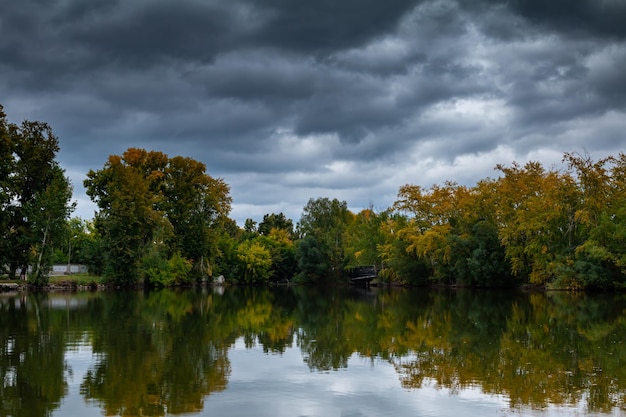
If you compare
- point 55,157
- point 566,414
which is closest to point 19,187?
point 55,157

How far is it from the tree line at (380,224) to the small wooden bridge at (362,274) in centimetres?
366

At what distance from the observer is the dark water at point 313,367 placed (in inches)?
424

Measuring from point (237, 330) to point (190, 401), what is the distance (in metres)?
12.4

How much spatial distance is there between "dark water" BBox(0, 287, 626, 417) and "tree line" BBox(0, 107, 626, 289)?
29060 mm

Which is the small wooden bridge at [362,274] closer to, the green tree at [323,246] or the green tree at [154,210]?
the green tree at [323,246]

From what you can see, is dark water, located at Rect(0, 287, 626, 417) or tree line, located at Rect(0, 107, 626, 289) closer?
dark water, located at Rect(0, 287, 626, 417)

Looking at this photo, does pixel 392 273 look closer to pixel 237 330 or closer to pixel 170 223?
pixel 170 223

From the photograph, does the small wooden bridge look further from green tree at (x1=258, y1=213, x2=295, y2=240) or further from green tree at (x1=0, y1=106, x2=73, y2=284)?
green tree at (x1=0, y1=106, x2=73, y2=284)

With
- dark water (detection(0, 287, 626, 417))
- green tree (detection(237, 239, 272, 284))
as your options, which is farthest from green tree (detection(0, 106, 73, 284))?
green tree (detection(237, 239, 272, 284))

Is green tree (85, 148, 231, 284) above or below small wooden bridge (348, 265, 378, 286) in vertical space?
above

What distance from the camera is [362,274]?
91.0 meters

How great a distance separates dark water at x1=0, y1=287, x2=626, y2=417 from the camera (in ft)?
35.3

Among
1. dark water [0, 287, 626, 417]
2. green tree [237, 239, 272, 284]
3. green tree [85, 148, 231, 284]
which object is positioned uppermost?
green tree [85, 148, 231, 284]

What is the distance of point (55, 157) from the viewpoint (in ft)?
189
